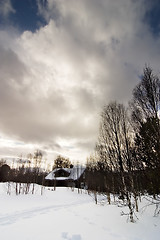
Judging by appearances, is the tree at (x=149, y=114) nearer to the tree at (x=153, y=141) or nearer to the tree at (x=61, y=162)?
the tree at (x=153, y=141)

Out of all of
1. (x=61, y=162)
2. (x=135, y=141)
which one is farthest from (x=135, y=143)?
(x=61, y=162)

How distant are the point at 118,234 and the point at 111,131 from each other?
5099mm

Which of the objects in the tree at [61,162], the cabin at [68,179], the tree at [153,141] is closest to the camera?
the tree at [153,141]

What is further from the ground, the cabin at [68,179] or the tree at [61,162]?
the tree at [61,162]

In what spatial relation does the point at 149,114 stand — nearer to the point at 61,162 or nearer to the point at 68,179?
the point at 68,179

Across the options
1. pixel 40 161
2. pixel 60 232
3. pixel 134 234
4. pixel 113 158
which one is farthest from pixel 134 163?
pixel 40 161

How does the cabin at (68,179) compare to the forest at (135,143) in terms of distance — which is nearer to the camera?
the forest at (135,143)

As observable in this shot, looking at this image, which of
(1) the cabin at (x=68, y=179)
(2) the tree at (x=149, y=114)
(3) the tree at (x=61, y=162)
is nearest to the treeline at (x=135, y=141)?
(2) the tree at (x=149, y=114)

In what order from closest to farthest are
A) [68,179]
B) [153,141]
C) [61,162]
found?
[153,141] < [68,179] < [61,162]

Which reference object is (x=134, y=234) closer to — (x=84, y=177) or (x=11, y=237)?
(x=11, y=237)

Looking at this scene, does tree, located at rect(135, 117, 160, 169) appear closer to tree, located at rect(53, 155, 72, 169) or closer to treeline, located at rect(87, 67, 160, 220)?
treeline, located at rect(87, 67, 160, 220)

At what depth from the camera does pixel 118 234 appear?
4.59 m

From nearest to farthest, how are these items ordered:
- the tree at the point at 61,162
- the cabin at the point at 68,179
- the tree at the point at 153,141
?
the tree at the point at 153,141 → the cabin at the point at 68,179 → the tree at the point at 61,162

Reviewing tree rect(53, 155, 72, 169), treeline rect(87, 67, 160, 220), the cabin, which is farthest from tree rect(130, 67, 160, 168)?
tree rect(53, 155, 72, 169)
